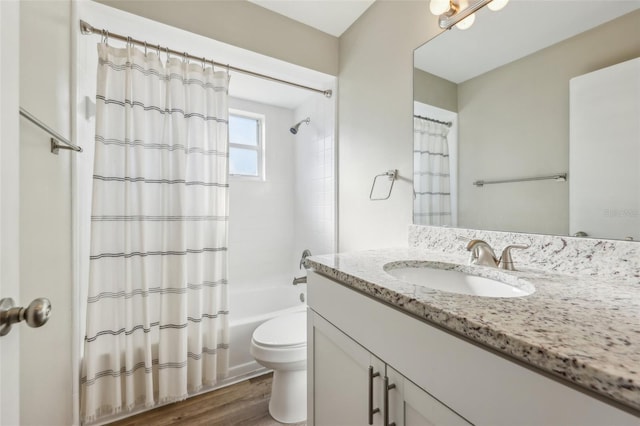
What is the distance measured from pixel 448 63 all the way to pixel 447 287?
1.03 metres

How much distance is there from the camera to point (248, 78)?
83.9 inches

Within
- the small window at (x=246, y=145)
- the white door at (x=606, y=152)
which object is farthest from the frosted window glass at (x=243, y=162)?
the white door at (x=606, y=152)

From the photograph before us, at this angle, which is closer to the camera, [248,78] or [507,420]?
[507,420]

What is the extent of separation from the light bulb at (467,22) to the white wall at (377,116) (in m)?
0.14

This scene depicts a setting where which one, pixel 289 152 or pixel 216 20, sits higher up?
pixel 216 20

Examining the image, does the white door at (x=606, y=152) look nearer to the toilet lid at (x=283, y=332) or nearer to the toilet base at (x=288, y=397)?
the toilet lid at (x=283, y=332)

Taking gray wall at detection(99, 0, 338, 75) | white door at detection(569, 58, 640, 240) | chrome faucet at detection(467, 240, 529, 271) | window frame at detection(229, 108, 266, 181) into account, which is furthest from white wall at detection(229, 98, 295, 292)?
white door at detection(569, 58, 640, 240)

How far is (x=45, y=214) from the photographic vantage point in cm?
106

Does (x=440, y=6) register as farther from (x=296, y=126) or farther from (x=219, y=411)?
(x=219, y=411)

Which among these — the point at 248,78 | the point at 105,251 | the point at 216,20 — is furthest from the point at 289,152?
the point at 105,251

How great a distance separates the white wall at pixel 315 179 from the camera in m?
2.18

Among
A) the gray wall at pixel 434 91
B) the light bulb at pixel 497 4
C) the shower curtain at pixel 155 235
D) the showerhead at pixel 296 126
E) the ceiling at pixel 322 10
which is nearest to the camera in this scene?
the light bulb at pixel 497 4

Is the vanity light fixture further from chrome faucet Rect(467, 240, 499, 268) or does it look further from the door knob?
the door knob

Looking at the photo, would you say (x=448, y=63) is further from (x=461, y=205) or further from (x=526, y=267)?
(x=526, y=267)
